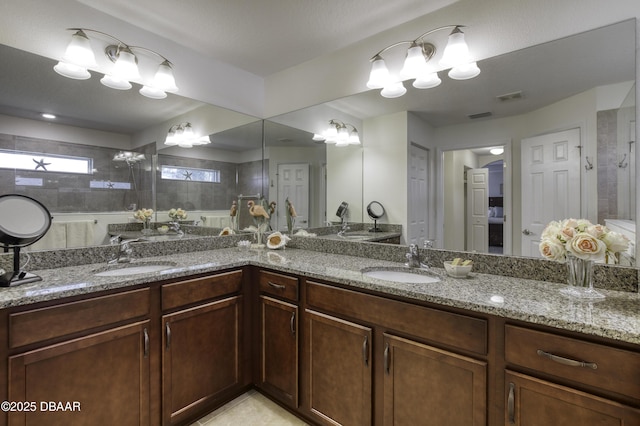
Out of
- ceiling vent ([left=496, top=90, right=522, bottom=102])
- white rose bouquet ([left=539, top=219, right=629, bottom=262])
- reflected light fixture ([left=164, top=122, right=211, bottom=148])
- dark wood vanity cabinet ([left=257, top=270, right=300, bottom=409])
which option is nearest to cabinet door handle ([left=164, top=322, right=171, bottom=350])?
dark wood vanity cabinet ([left=257, top=270, right=300, bottom=409])

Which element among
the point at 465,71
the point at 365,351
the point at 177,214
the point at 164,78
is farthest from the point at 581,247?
the point at 164,78

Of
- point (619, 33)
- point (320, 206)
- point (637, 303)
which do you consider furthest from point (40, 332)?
point (619, 33)

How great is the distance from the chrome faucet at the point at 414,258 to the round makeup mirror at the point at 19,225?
6.19ft

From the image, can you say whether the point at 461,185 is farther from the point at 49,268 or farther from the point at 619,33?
the point at 49,268

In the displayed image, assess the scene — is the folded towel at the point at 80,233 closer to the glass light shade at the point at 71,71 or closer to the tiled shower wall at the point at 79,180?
the tiled shower wall at the point at 79,180

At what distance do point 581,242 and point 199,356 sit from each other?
6.28ft

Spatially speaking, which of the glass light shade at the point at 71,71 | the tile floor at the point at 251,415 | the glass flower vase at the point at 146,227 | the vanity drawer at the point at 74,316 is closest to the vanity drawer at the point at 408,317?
the tile floor at the point at 251,415

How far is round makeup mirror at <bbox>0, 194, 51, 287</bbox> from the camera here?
1.35 m

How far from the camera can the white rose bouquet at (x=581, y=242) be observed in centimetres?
112

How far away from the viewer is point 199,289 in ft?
5.60

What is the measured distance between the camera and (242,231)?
8.95 feet

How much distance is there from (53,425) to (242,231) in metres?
1.70

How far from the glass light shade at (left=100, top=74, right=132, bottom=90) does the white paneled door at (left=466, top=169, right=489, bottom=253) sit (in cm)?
223

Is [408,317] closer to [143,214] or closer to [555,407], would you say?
[555,407]
